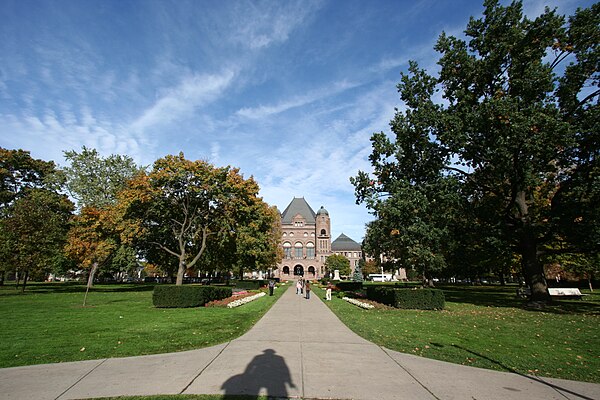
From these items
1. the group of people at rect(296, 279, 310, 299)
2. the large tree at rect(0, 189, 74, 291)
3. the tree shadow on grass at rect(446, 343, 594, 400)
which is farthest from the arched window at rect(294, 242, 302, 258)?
the tree shadow on grass at rect(446, 343, 594, 400)

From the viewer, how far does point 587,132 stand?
17.8 metres

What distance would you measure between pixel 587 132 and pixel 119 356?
75.9 feet

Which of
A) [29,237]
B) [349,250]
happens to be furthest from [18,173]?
[349,250]

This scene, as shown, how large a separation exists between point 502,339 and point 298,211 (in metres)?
93.8

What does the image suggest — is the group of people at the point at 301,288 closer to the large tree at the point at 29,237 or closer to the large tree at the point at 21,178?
the large tree at the point at 29,237

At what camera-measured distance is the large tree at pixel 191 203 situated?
25656 mm

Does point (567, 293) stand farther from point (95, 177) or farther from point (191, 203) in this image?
point (95, 177)

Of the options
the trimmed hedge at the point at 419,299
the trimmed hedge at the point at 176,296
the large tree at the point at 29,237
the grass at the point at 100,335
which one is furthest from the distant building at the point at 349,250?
the grass at the point at 100,335

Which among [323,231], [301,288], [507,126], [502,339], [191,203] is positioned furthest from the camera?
[323,231]

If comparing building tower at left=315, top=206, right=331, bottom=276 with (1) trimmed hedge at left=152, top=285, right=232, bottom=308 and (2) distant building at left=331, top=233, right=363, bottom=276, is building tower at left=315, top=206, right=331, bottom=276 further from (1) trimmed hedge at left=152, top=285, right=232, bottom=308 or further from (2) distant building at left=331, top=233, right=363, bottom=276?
(1) trimmed hedge at left=152, top=285, right=232, bottom=308

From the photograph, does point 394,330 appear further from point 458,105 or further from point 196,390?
point 458,105

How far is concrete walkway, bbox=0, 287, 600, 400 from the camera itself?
5340 mm

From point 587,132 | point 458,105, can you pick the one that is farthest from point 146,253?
point 587,132

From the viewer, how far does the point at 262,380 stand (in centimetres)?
587
